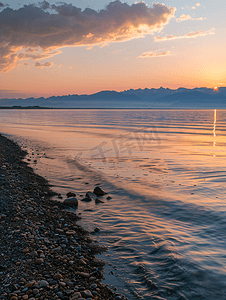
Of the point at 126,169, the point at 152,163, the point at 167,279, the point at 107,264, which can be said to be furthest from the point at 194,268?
the point at 152,163

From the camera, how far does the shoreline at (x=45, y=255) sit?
4391 millimetres

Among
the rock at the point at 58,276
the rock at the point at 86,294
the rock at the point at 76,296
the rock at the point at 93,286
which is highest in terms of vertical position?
the rock at the point at 58,276

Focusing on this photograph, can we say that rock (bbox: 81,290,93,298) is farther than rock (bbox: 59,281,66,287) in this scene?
No

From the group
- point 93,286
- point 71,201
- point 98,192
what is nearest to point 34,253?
point 93,286

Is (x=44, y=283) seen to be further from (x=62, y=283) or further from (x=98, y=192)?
(x=98, y=192)

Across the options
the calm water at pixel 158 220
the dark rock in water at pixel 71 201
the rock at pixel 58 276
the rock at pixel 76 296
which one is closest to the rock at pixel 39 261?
the rock at pixel 58 276

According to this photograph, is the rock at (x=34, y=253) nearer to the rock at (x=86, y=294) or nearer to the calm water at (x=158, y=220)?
the rock at (x=86, y=294)

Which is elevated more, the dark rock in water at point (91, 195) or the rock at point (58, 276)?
the rock at point (58, 276)

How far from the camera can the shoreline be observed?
14.4 feet

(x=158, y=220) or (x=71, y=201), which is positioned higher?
(x=71, y=201)

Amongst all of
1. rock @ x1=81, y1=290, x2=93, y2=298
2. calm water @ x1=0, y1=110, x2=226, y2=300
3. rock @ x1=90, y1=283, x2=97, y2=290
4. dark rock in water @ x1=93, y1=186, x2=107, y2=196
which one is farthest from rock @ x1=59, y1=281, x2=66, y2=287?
dark rock in water @ x1=93, y1=186, x2=107, y2=196

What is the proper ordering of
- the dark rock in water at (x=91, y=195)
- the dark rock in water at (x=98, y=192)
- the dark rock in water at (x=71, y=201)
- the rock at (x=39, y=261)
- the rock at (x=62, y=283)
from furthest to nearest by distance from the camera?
1. the dark rock in water at (x=98, y=192)
2. the dark rock in water at (x=91, y=195)
3. the dark rock in water at (x=71, y=201)
4. the rock at (x=39, y=261)
5. the rock at (x=62, y=283)

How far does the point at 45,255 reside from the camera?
5.51 metres

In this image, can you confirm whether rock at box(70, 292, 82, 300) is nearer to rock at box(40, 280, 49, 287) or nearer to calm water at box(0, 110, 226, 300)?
rock at box(40, 280, 49, 287)
